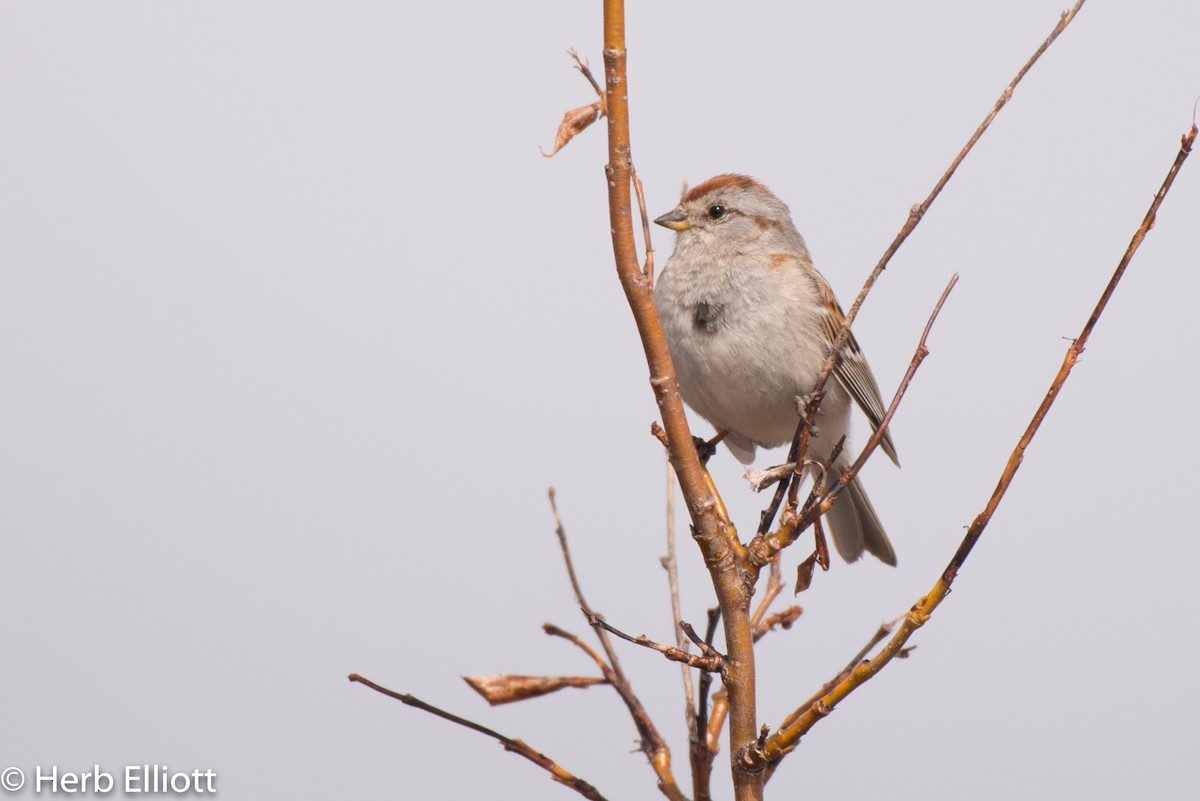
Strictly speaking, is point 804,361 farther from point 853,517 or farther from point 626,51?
point 626,51

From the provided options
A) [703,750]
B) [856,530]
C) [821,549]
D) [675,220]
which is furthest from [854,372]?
[703,750]

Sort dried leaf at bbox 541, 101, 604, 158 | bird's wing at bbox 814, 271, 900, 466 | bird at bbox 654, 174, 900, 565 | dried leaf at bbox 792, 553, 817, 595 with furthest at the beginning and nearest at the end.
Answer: bird's wing at bbox 814, 271, 900, 466 < bird at bbox 654, 174, 900, 565 < dried leaf at bbox 792, 553, 817, 595 < dried leaf at bbox 541, 101, 604, 158

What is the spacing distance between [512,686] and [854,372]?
2530 millimetres

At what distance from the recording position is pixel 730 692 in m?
1.97

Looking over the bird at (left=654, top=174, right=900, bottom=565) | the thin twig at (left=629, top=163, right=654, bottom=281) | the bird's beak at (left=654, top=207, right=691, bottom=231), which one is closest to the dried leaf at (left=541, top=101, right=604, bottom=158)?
the thin twig at (left=629, top=163, right=654, bottom=281)

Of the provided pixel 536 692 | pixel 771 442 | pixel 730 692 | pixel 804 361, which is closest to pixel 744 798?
pixel 730 692

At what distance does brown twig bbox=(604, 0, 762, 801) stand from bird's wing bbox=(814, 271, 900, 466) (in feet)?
6.59

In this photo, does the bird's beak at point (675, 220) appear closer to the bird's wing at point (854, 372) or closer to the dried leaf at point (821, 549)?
the bird's wing at point (854, 372)

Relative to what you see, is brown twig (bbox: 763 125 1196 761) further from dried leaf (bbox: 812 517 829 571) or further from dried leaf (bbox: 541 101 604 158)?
dried leaf (bbox: 541 101 604 158)

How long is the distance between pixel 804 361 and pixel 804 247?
1.08 metres

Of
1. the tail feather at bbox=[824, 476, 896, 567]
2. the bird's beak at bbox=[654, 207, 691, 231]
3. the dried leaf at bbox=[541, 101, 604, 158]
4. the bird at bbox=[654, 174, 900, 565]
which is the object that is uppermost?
the bird's beak at bbox=[654, 207, 691, 231]

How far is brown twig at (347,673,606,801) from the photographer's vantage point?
193 centimetres

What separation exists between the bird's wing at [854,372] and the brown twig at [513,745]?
7.43ft

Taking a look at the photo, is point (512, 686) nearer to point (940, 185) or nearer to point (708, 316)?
point (940, 185)
